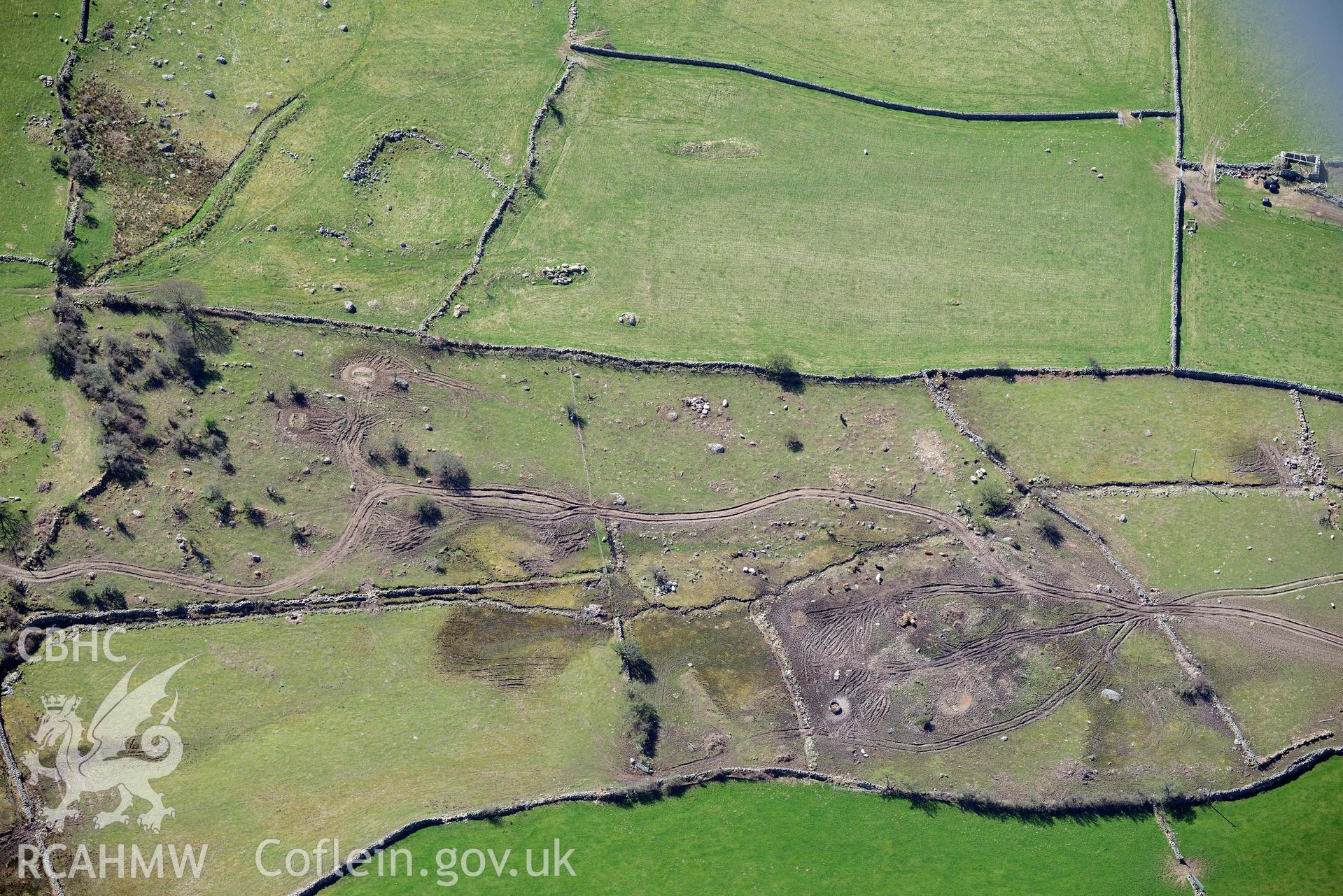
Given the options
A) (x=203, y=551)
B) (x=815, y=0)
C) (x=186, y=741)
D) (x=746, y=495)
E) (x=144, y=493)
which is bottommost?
(x=186, y=741)

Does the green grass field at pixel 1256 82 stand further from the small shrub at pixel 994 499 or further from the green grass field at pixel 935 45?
the small shrub at pixel 994 499

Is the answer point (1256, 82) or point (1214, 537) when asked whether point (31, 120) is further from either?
point (1256, 82)

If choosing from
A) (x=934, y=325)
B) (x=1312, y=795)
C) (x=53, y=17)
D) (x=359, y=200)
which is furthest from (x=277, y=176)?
(x=1312, y=795)

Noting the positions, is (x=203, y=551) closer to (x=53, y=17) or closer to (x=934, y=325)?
(x=53, y=17)

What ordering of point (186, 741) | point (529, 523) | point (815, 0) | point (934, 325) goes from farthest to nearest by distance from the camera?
point (815, 0) < point (934, 325) < point (529, 523) < point (186, 741)

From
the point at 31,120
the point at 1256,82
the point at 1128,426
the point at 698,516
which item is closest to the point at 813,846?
the point at 698,516

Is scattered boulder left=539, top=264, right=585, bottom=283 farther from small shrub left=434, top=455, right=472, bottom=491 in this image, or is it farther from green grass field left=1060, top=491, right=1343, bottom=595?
green grass field left=1060, top=491, right=1343, bottom=595
